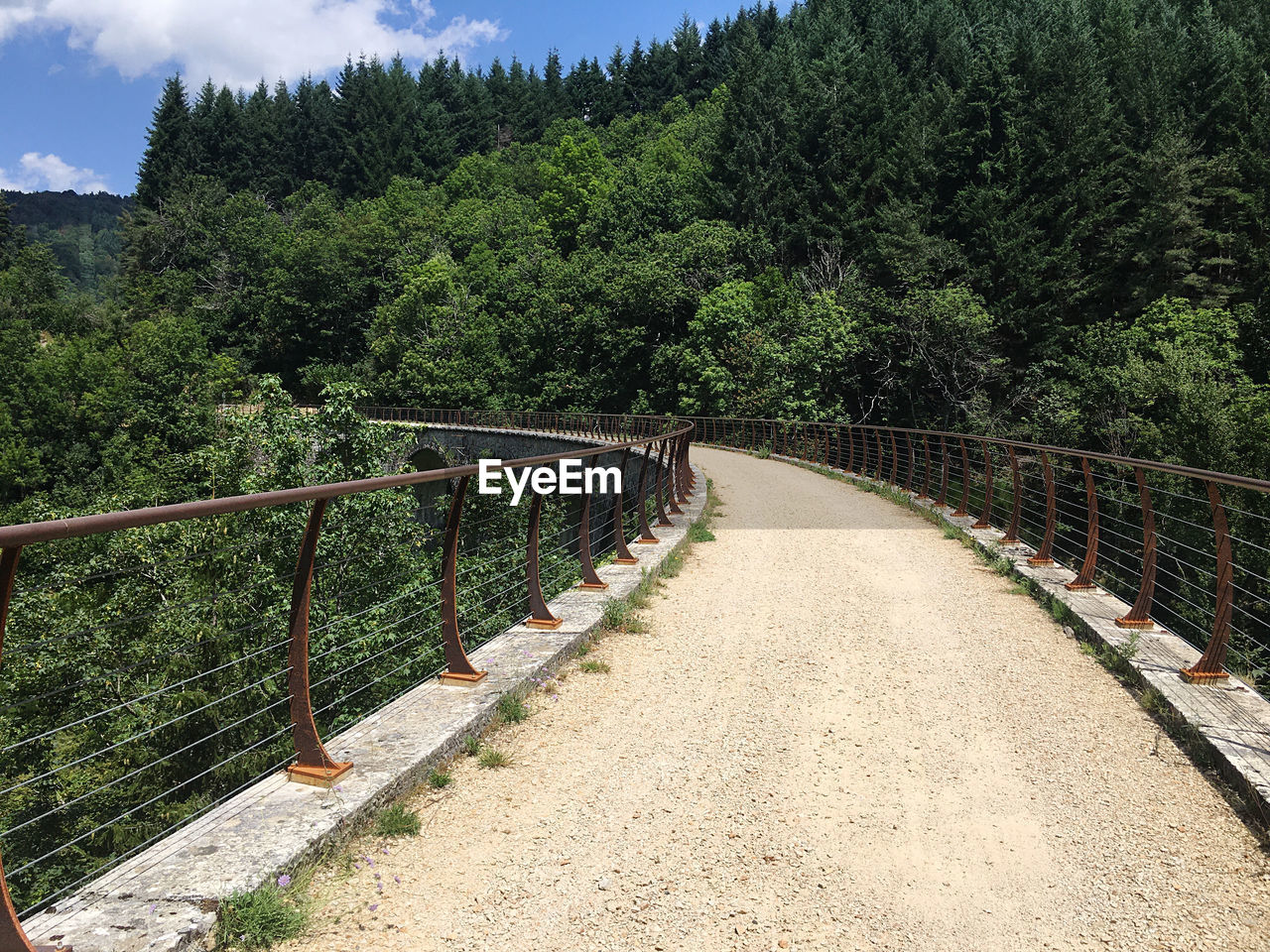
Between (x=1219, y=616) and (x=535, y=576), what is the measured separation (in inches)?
154

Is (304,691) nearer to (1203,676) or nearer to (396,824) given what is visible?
(396,824)

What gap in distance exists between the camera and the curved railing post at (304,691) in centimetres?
328

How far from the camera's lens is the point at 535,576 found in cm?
563

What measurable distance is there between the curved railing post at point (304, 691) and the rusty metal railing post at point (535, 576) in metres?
2.08

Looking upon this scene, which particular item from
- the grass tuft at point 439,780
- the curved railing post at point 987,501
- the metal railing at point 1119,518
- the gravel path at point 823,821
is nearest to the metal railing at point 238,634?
the grass tuft at point 439,780

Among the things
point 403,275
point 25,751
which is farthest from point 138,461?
point 25,751

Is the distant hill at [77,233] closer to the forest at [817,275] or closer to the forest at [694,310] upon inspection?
the forest at [817,275]

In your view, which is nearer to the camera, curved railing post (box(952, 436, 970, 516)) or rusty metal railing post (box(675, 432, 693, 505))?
curved railing post (box(952, 436, 970, 516))

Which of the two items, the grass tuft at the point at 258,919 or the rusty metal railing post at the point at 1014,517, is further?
the rusty metal railing post at the point at 1014,517

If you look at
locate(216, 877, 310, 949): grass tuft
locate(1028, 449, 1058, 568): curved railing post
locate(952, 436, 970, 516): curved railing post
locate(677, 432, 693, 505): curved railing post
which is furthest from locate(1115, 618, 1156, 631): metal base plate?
locate(677, 432, 693, 505): curved railing post

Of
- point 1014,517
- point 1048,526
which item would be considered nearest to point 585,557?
point 1048,526

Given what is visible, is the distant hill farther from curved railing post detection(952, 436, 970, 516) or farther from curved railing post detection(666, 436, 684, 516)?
curved railing post detection(952, 436, 970, 516)

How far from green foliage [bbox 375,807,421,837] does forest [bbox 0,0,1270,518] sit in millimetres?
18739

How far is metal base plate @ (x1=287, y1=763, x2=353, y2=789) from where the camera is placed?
10.8 ft
